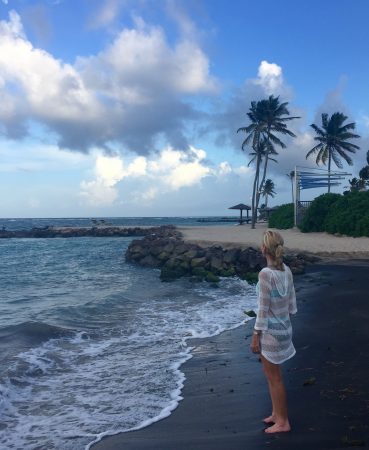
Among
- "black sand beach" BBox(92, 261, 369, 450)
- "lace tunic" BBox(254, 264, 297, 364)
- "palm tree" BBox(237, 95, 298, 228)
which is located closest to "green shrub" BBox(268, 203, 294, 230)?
"palm tree" BBox(237, 95, 298, 228)

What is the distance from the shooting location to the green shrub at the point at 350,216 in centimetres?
2603

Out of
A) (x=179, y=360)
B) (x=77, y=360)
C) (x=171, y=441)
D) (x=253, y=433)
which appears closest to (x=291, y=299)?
(x=253, y=433)

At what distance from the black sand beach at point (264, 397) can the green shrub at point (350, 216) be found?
58.7ft

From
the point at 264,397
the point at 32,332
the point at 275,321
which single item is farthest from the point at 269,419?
the point at 32,332

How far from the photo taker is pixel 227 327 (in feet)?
31.8

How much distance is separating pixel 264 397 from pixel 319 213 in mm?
27112

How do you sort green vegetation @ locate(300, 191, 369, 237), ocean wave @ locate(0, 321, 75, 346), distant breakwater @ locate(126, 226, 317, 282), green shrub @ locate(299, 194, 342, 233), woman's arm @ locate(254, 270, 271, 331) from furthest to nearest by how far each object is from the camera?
green shrub @ locate(299, 194, 342, 233)
green vegetation @ locate(300, 191, 369, 237)
distant breakwater @ locate(126, 226, 317, 282)
ocean wave @ locate(0, 321, 75, 346)
woman's arm @ locate(254, 270, 271, 331)

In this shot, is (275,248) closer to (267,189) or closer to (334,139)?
(334,139)

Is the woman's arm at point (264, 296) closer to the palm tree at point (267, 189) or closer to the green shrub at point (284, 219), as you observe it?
the green shrub at point (284, 219)

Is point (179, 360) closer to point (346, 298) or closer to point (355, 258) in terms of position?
point (346, 298)

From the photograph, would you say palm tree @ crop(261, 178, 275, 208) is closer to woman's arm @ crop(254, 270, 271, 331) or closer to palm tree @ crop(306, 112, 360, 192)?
palm tree @ crop(306, 112, 360, 192)

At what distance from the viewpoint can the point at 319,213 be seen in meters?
31.0

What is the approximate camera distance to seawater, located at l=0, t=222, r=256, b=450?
16.6ft

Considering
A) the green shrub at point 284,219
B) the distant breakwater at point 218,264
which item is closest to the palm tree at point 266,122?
the green shrub at point 284,219
